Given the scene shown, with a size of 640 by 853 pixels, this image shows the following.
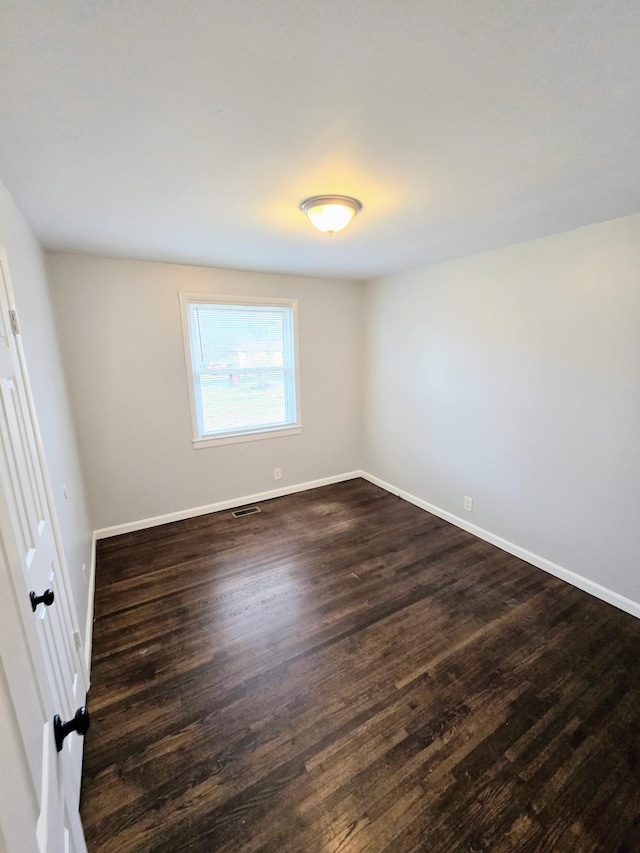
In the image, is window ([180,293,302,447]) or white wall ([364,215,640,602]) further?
window ([180,293,302,447])

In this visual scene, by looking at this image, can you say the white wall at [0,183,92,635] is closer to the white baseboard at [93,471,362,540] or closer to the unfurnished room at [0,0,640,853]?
the unfurnished room at [0,0,640,853]

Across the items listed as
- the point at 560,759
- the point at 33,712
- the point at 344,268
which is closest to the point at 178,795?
the point at 33,712

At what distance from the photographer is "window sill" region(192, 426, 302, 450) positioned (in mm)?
3539

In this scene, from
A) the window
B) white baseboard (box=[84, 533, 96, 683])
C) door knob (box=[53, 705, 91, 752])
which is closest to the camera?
door knob (box=[53, 705, 91, 752])

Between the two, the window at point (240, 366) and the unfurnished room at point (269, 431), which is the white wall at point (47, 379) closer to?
the unfurnished room at point (269, 431)

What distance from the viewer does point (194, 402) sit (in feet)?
11.3

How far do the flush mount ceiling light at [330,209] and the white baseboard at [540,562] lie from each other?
2.74 meters

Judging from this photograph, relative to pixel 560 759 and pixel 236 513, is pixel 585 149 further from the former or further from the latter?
pixel 236 513

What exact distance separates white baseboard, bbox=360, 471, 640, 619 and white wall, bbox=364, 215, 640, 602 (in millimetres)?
44

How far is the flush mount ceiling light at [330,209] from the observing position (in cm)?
176

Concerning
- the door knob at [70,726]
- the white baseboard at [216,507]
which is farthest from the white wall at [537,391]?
the door knob at [70,726]

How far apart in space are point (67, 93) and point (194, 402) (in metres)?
2.57

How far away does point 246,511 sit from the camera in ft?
12.2

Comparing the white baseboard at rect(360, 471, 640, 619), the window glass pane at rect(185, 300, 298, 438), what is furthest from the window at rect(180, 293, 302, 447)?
the white baseboard at rect(360, 471, 640, 619)
